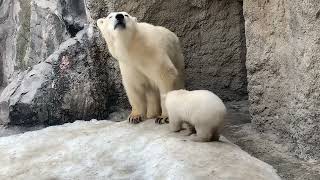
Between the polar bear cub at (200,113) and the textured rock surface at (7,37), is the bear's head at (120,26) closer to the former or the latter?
the polar bear cub at (200,113)

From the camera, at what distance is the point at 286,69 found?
5.69m

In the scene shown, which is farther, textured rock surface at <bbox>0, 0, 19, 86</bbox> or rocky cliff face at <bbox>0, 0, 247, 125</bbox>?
textured rock surface at <bbox>0, 0, 19, 86</bbox>

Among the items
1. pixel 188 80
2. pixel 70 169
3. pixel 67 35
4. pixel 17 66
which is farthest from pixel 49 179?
pixel 17 66

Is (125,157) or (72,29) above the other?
(72,29)

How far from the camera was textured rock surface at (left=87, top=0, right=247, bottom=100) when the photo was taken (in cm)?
748

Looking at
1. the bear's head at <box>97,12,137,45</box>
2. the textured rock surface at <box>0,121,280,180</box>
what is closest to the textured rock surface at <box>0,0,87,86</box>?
the bear's head at <box>97,12,137,45</box>

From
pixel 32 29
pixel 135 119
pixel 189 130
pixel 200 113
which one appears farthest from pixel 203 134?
pixel 32 29

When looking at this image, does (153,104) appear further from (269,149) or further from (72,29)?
(72,29)

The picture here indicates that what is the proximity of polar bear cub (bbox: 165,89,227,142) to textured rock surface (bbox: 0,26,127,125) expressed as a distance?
2292 millimetres

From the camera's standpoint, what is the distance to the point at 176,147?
5.13 m

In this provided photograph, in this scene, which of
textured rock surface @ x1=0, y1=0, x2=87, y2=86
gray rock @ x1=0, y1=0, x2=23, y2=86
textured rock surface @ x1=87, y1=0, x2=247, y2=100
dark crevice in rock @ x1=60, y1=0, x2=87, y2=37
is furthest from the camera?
gray rock @ x1=0, y1=0, x2=23, y2=86

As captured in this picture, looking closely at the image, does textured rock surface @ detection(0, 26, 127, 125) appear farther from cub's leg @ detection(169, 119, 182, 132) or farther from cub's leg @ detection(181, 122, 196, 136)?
cub's leg @ detection(181, 122, 196, 136)

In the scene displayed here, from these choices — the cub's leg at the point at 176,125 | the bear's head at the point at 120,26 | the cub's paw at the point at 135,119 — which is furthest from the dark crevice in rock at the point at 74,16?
the cub's leg at the point at 176,125

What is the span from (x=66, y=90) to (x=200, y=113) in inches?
114
